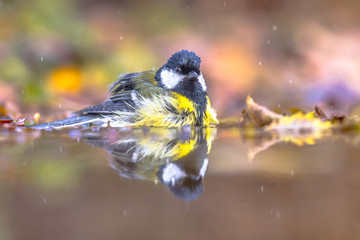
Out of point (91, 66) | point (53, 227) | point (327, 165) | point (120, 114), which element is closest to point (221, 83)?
point (91, 66)

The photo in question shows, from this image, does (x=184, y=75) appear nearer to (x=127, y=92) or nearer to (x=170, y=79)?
(x=170, y=79)

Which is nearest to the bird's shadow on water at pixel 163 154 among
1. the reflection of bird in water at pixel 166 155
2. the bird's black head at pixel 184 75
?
the reflection of bird in water at pixel 166 155

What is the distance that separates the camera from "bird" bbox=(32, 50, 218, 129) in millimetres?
3090

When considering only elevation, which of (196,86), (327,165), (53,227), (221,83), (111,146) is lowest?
(53,227)

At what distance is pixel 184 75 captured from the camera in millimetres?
3197

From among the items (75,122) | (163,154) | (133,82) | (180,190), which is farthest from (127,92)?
(180,190)

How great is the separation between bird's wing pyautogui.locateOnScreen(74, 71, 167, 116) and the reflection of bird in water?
10.3 inches

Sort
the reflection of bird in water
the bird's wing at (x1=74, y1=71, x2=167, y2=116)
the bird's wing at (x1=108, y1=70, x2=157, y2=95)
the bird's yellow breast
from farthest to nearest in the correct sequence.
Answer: the bird's wing at (x1=108, y1=70, x2=157, y2=95), the bird's wing at (x1=74, y1=71, x2=167, y2=116), the bird's yellow breast, the reflection of bird in water

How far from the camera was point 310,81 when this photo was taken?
4.86m

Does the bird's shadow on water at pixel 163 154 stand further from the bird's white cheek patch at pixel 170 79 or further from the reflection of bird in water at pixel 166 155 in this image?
the bird's white cheek patch at pixel 170 79

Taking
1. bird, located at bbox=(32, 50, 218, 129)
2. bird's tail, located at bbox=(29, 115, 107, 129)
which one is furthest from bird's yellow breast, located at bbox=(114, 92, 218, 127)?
bird's tail, located at bbox=(29, 115, 107, 129)

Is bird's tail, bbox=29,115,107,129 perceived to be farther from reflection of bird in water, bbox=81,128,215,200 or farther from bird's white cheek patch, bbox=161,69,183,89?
bird's white cheek patch, bbox=161,69,183,89

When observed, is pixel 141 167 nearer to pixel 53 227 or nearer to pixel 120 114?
pixel 53 227

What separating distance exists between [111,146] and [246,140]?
0.80 metres
